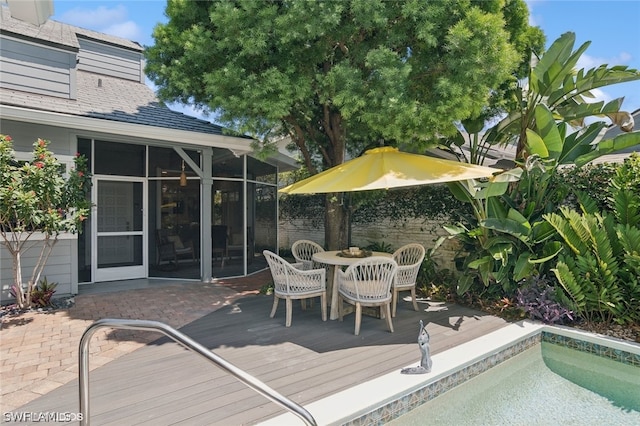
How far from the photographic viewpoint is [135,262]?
905 cm

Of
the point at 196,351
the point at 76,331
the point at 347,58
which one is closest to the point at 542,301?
the point at 347,58

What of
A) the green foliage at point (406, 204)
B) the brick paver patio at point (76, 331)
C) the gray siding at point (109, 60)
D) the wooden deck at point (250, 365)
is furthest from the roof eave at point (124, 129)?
→ the gray siding at point (109, 60)

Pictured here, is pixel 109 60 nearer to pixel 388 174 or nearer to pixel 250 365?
pixel 388 174

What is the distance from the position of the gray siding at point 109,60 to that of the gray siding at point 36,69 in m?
4.76

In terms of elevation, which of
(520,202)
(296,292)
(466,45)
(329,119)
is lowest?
(296,292)

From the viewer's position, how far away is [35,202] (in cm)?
574

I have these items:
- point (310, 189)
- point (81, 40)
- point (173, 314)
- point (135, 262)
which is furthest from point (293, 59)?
point (81, 40)

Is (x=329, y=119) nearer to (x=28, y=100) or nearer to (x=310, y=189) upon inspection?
(x=310, y=189)

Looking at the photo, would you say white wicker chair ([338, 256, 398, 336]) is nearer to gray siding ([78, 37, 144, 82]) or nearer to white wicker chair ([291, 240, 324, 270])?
white wicker chair ([291, 240, 324, 270])

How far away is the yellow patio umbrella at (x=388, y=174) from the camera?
16.6 feet

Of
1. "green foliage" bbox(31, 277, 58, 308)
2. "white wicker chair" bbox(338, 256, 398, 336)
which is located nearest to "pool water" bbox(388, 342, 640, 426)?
"white wicker chair" bbox(338, 256, 398, 336)

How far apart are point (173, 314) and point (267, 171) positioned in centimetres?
587

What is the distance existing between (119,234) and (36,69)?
149 inches

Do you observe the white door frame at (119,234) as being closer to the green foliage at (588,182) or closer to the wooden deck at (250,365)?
the wooden deck at (250,365)
